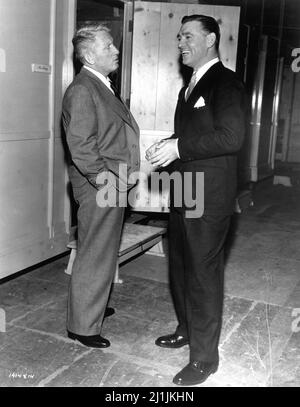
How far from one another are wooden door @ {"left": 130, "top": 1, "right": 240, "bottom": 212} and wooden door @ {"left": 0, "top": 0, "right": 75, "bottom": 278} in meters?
0.91

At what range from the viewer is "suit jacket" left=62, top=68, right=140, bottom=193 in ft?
9.45

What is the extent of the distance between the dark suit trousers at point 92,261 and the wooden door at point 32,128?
117 centimetres

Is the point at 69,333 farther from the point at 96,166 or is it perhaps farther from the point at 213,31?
the point at 213,31

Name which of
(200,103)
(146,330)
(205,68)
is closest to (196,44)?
(205,68)

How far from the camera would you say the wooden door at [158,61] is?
509 cm

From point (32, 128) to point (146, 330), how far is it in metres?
1.92

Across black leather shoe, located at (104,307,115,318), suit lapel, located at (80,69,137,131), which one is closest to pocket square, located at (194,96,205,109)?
suit lapel, located at (80,69,137,131)

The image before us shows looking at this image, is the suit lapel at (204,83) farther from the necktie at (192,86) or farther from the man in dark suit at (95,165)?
the man in dark suit at (95,165)

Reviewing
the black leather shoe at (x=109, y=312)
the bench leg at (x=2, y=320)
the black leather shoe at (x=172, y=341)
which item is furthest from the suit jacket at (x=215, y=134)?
the bench leg at (x=2, y=320)

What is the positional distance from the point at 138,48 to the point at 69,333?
317cm

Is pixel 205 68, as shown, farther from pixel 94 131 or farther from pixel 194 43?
pixel 94 131

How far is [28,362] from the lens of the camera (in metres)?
2.95

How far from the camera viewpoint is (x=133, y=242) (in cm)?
444
